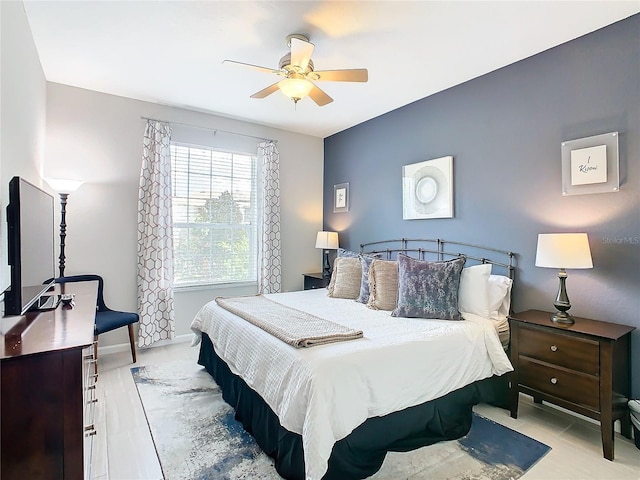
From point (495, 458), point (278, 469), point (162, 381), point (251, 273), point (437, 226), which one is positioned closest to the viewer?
point (278, 469)

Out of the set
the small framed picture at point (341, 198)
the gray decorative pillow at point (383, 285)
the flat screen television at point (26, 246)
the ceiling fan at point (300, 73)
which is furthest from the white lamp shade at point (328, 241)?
the flat screen television at point (26, 246)

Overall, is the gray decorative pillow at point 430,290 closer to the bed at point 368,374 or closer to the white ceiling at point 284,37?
the bed at point 368,374

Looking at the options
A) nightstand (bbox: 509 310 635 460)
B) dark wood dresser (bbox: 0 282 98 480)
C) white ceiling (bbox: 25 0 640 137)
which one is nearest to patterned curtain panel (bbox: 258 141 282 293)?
white ceiling (bbox: 25 0 640 137)

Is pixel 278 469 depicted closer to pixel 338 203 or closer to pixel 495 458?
pixel 495 458

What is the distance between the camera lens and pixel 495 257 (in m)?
3.04

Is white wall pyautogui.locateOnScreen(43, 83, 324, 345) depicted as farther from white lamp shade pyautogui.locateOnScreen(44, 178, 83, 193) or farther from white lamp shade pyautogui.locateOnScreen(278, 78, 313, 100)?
white lamp shade pyautogui.locateOnScreen(278, 78, 313, 100)

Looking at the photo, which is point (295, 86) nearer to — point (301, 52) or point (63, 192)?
point (301, 52)

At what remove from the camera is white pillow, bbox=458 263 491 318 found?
275 cm

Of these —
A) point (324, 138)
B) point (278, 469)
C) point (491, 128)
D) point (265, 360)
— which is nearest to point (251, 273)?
point (324, 138)

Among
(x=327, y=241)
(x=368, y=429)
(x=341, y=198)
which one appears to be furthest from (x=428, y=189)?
(x=368, y=429)

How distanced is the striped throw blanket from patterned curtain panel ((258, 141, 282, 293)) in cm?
137

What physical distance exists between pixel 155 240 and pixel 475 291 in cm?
326

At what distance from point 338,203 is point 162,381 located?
3.05m

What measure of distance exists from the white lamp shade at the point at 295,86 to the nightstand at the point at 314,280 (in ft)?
8.26
